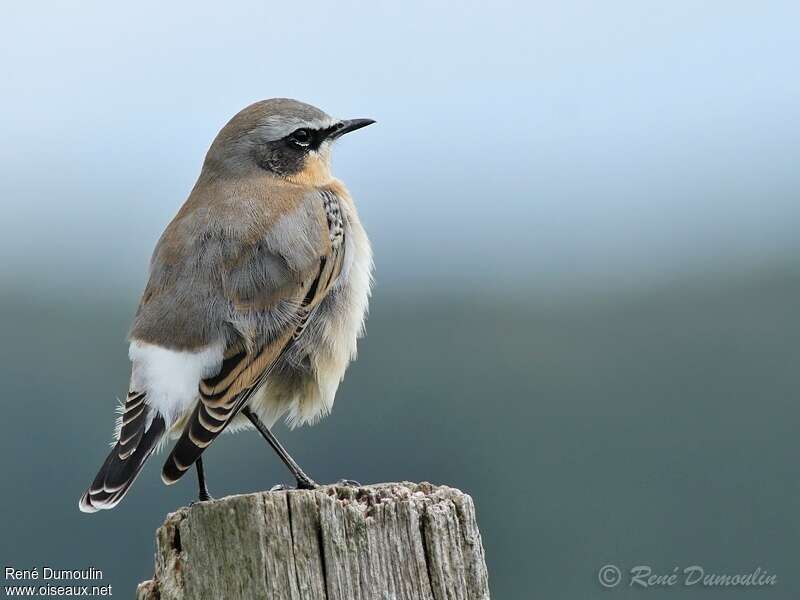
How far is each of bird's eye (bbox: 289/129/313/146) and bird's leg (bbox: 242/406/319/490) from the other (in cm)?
198

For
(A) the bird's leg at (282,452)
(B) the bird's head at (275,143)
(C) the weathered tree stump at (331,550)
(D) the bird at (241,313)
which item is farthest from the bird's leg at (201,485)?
(B) the bird's head at (275,143)

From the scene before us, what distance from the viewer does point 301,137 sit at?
827 cm

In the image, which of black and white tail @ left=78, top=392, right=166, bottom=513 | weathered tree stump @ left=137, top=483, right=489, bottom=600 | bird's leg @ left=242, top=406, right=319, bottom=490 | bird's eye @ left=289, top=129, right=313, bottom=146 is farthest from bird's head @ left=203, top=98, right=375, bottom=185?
weathered tree stump @ left=137, top=483, right=489, bottom=600

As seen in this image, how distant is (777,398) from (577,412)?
359 centimetres

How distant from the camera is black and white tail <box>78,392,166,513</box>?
19.6 ft

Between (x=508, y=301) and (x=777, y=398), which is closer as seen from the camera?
(x=777, y=398)

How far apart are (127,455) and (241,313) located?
1.06 metres

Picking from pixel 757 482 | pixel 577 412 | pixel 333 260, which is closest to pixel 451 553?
pixel 333 260

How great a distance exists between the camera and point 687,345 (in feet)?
82.5

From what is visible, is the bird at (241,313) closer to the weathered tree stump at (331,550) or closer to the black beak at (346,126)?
the black beak at (346,126)

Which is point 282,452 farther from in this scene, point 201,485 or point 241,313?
point 241,313

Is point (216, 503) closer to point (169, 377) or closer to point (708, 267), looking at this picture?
point (169, 377)

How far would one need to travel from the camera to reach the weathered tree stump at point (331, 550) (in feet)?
15.8

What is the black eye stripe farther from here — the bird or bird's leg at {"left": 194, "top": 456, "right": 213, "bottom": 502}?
bird's leg at {"left": 194, "top": 456, "right": 213, "bottom": 502}
